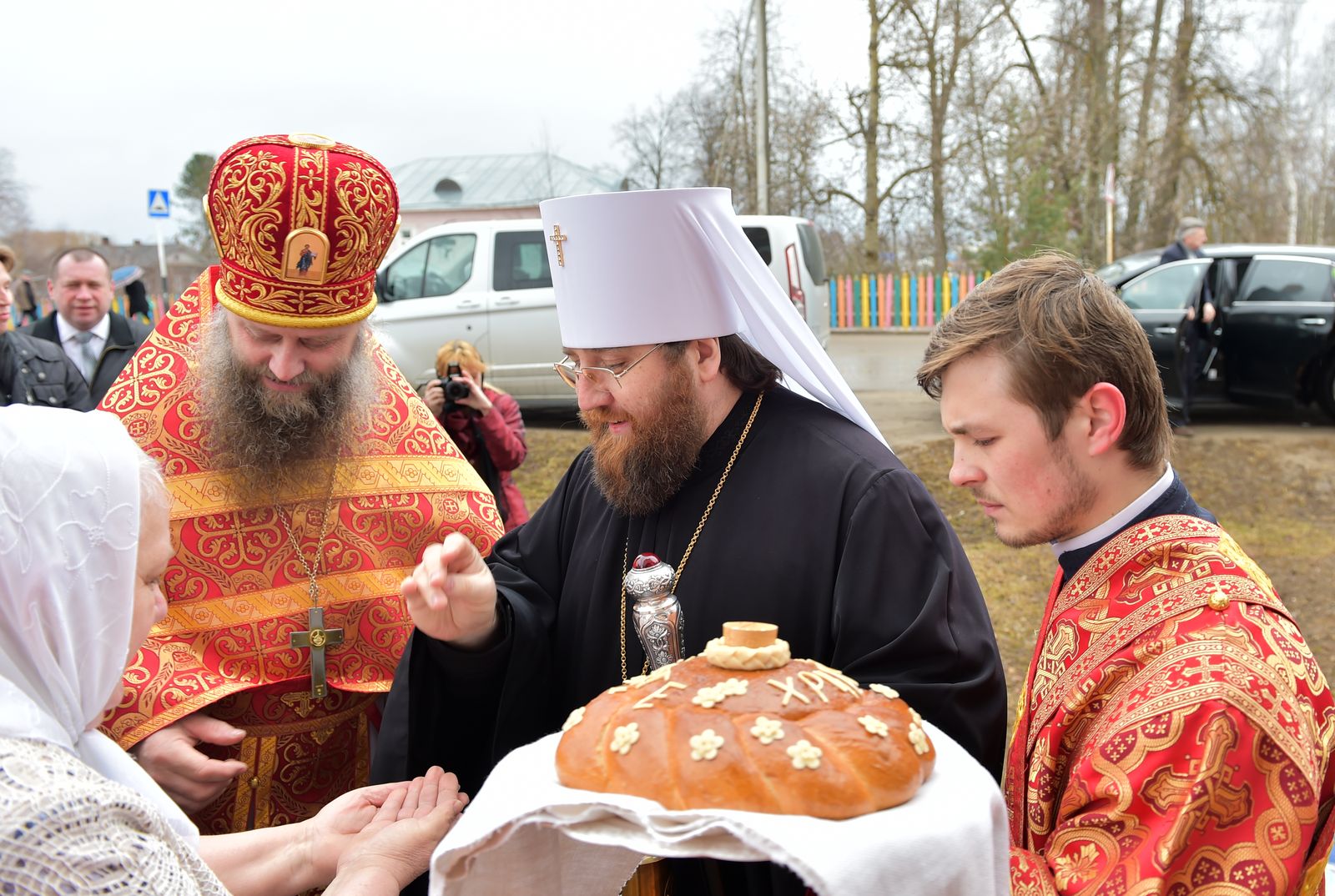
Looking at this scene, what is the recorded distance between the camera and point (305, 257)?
2.89m

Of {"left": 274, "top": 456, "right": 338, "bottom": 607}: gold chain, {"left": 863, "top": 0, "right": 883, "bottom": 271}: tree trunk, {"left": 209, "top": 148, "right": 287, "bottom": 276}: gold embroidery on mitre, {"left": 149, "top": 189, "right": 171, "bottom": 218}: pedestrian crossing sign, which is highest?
{"left": 863, "top": 0, "right": 883, "bottom": 271}: tree trunk

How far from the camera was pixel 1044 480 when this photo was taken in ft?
6.51

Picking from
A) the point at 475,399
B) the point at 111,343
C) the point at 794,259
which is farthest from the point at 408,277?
the point at 475,399

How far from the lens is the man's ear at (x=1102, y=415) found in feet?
6.36

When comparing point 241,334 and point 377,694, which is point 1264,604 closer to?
point 377,694

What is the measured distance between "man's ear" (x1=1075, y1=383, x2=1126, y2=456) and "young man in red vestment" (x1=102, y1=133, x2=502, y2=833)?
172 cm

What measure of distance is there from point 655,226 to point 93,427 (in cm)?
137

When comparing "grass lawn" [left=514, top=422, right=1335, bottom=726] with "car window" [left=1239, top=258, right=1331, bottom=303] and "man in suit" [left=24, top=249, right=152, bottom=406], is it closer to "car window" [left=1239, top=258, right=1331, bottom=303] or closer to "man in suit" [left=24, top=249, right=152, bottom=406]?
"car window" [left=1239, top=258, right=1331, bottom=303]

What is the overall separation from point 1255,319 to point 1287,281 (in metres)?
0.46

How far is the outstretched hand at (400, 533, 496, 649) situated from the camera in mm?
2121

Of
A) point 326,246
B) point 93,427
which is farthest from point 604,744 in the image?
point 326,246

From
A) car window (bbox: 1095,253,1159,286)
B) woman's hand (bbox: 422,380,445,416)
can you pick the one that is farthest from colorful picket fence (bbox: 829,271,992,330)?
woman's hand (bbox: 422,380,445,416)

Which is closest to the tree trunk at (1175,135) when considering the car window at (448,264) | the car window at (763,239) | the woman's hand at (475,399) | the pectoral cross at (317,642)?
the car window at (763,239)

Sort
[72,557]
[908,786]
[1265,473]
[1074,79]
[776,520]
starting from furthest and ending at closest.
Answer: [1074,79], [1265,473], [776,520], [72,557], [908,786]
